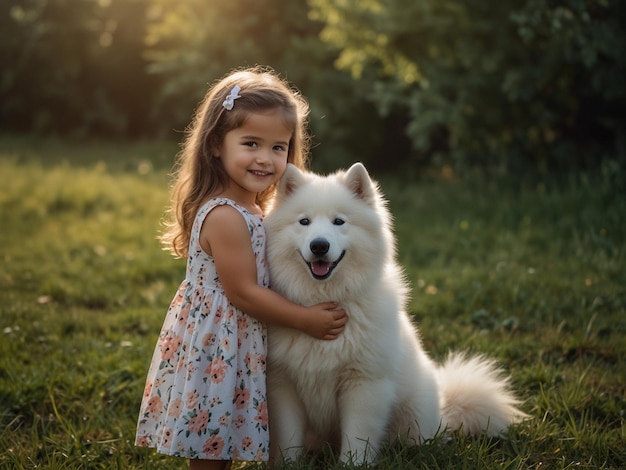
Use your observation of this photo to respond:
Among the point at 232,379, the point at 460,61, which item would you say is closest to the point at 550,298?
the point at 232,379

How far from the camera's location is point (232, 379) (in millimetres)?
2740

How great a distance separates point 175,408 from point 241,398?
28 centimetres

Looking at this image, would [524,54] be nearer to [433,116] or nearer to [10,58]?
[433,116]

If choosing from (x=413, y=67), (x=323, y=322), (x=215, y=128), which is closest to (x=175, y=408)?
(x=323, y=322)

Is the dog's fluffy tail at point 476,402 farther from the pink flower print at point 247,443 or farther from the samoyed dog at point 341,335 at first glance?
the pink flower print at point 247,443

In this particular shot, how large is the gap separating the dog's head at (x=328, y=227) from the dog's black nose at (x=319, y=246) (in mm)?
74

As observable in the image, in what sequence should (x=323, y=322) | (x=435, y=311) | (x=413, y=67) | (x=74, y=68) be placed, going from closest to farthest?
(x=323, y=322) < (x=435, y=311) < (x=413, y=67) < (x=74, y=68)

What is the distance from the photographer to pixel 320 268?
8.98 ft

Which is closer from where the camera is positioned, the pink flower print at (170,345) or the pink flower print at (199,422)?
the pink flower print at (199,422)

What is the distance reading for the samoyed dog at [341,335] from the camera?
2797mm

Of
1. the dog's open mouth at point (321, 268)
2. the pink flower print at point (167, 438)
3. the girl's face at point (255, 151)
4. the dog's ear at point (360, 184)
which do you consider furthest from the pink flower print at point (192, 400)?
the dog's ear at point (360, 184)

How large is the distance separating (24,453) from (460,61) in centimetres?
659

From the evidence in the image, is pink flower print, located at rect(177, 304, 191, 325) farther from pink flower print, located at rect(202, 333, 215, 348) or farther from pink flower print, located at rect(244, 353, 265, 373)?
pink flower print, located at rect(244, 353, 265, 373)

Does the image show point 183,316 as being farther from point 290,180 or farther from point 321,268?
point 290,180
